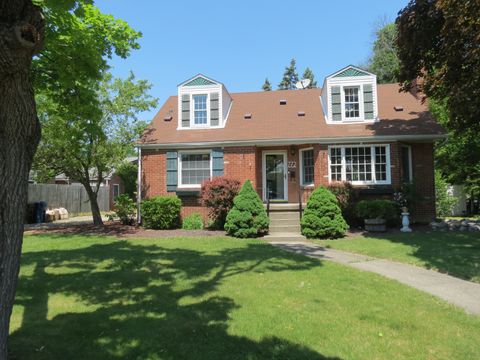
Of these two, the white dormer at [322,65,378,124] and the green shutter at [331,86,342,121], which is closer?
the white dormer at [322,65,378,124]

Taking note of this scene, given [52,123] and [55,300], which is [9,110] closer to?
[55,300]

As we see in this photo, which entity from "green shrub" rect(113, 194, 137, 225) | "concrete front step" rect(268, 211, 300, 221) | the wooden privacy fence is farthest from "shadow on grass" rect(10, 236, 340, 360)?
the wooden privacy fence

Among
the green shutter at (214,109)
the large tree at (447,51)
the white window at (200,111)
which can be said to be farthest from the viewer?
the white window at (200,111)

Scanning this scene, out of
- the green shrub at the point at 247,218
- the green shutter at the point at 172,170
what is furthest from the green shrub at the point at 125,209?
the green shrub at the point at 247,218

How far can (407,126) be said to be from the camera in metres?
15.5

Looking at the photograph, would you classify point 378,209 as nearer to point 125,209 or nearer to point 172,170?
point 172,170

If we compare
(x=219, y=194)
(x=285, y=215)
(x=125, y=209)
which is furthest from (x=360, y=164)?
(x=125, y=209)

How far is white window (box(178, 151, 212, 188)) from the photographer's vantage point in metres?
16.4

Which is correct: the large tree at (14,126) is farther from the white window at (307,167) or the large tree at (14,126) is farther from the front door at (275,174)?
the front door at (275,174)

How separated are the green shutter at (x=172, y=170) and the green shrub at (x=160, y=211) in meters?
1.02

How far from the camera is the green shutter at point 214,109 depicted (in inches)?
674

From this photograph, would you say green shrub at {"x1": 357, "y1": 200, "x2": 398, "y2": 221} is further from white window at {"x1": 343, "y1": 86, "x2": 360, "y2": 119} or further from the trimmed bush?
the trimmed bush

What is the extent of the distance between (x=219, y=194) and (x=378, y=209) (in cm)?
571

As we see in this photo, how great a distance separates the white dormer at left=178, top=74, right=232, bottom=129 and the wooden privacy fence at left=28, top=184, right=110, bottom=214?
7.93 m
